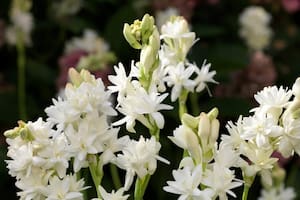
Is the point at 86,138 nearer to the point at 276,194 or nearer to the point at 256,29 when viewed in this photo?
the point at 276,194

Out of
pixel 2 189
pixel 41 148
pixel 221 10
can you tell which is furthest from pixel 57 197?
pixel 221 10

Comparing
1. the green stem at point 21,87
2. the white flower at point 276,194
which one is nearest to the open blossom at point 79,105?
the white flower at point 276,194

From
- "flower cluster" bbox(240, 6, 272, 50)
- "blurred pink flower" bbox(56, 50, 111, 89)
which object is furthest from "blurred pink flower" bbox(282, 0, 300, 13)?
"blurred pink flower" bbox(56, 50, 111, 89)

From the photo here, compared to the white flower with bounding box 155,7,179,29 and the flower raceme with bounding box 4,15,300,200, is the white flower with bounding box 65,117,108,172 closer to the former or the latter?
the flower raceme with bounding box 4,15,300,200

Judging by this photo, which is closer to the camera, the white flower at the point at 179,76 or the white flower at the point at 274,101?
the white flower at the point at 274,101

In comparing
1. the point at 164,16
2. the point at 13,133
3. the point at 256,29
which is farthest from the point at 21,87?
the point at 13,133

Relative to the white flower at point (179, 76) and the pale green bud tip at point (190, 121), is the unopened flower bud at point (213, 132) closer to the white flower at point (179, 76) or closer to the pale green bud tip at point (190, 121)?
the pale green bud tip at point (190, 121)
